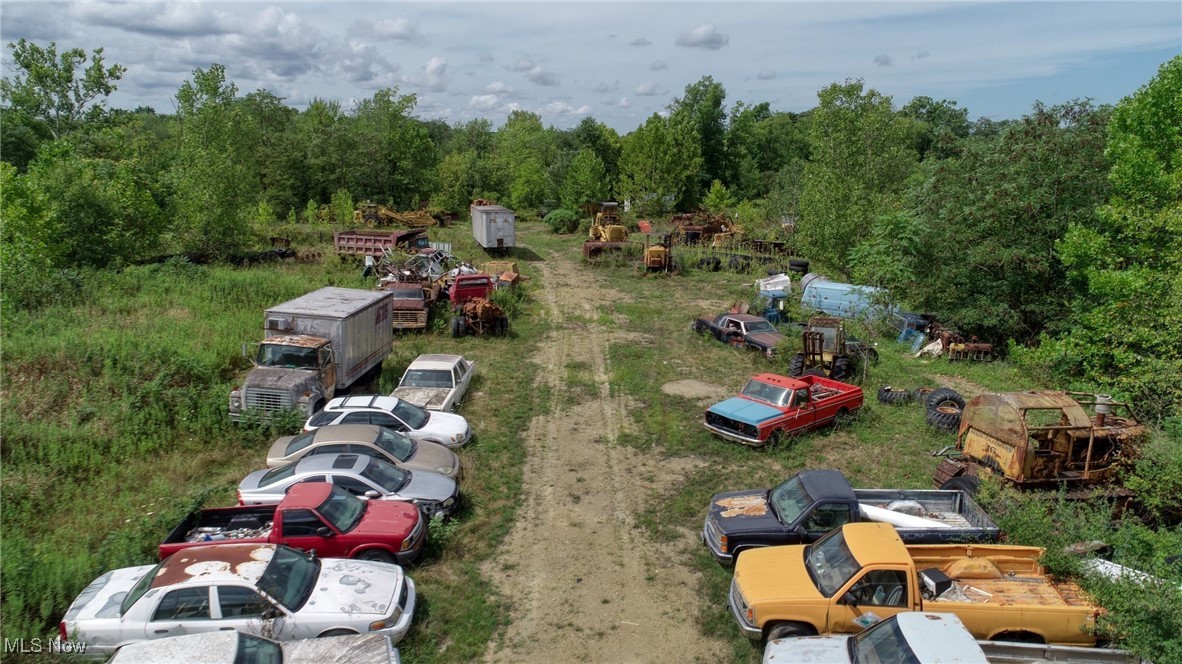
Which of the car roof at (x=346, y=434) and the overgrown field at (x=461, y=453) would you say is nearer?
the overgrown field at (x=461, y=453)

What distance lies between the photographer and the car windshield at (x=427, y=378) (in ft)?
51.6

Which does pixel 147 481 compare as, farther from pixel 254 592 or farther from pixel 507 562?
pixel 507 562

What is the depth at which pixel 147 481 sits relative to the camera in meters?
12.1

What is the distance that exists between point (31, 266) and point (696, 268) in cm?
2545

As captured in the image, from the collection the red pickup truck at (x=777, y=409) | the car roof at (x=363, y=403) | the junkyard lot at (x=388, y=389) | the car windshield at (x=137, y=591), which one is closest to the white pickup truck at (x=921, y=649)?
the junkyard lot at (x=388, y=389)

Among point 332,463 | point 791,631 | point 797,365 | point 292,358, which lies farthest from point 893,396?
point 292,358

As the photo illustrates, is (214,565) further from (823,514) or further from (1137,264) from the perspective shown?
(1137,264)

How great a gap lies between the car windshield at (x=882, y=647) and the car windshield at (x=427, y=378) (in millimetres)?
10743

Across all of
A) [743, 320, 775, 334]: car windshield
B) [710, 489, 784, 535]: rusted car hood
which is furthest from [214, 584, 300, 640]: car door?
[743, 320, 775, 334]: car windshield

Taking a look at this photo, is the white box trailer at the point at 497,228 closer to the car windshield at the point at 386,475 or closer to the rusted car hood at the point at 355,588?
the car windshield at the point at 386,475

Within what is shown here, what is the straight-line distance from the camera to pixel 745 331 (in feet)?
67.6

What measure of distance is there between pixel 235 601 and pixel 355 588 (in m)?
1.30

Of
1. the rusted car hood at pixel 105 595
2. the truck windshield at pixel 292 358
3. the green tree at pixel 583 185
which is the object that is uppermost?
the green tree at pixel 583 185

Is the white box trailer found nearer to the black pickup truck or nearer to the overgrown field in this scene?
the overgrown field
